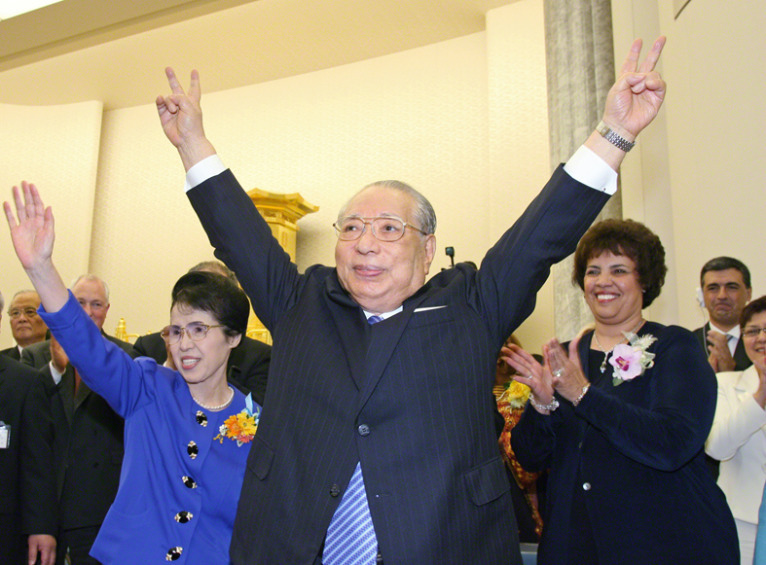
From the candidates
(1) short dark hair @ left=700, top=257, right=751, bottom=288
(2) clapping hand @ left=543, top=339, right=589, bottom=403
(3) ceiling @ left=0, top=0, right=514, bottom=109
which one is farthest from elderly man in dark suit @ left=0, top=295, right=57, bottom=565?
(3) ceiling @ left=0, top=0, right=514, bottom=109

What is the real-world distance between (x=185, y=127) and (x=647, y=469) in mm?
1572

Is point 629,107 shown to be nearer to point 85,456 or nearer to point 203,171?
point 203,171

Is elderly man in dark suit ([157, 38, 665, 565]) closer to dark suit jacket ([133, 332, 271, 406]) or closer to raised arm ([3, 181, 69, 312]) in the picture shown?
raised arm ([3, 181, 69, 312])

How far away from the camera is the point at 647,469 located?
6.88ft

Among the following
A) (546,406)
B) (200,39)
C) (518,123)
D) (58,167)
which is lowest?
(546,406)

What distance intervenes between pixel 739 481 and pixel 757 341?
1.84 ft

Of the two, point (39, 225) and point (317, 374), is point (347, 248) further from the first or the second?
point (39, 225)

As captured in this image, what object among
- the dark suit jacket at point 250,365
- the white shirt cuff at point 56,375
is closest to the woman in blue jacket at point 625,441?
the dark suit jacket at point 250,365

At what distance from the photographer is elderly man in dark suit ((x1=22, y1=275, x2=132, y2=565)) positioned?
10.2 feet

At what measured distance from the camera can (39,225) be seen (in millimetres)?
2012

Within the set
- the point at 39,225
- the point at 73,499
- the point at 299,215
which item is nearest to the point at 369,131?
the point at 299,215

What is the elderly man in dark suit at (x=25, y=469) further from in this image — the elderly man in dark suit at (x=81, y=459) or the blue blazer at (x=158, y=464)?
the blue blazer at (x=158, y=464)

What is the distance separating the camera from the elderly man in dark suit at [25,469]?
3018mm

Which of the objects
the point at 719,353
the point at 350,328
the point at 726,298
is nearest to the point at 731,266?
the point at 726,298
